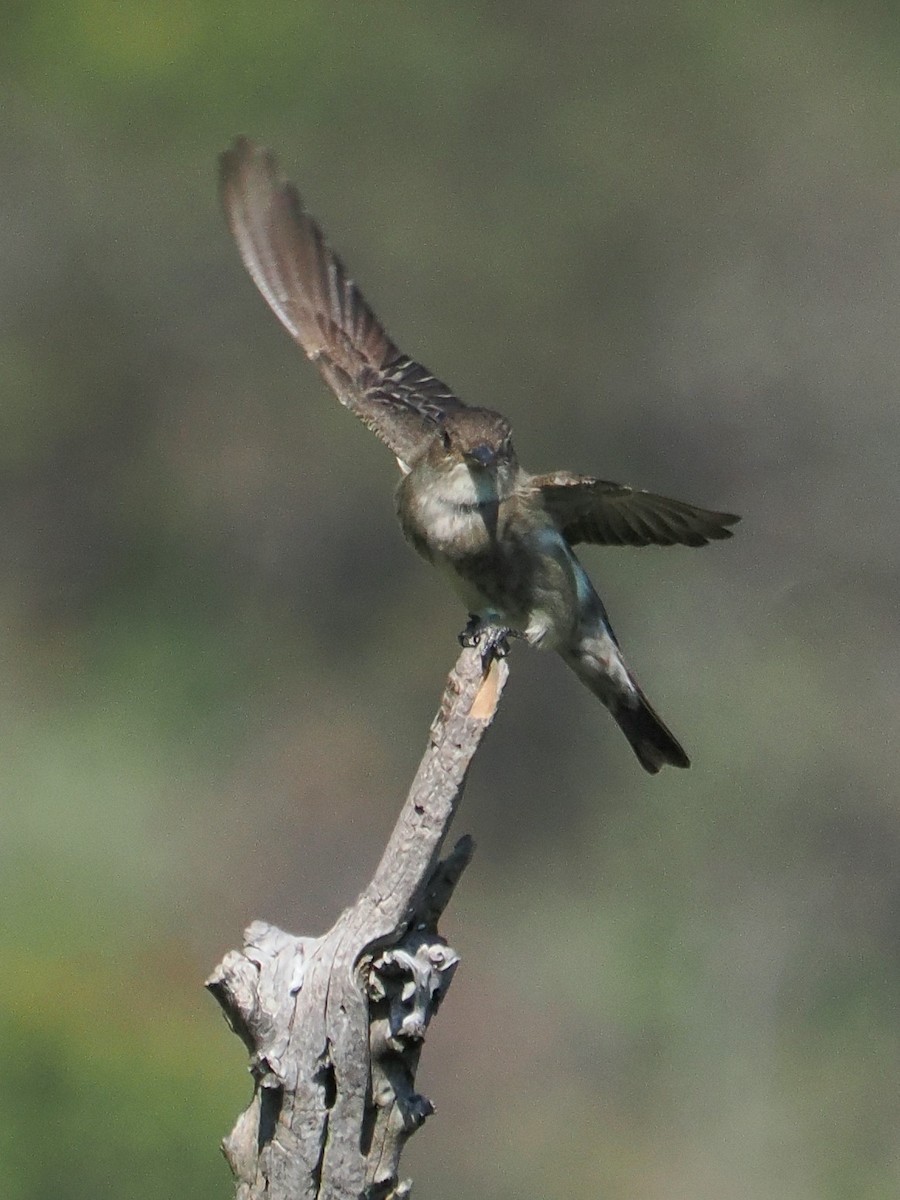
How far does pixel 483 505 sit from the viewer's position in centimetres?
607

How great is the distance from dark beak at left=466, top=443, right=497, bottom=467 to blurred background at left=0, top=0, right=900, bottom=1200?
2.65 m

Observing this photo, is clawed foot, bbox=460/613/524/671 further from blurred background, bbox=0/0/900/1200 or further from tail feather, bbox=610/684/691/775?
blurred background, bbox=0/0/900/1200

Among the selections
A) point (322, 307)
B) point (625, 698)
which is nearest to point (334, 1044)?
point (625, 698)

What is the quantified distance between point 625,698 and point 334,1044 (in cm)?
248

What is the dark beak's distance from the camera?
5.92 meters

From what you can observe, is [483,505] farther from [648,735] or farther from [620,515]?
[648,735]

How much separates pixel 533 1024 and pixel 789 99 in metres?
7.92

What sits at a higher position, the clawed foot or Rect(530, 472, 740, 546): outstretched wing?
Rect(530, 472, 740, 546): outstretched wing

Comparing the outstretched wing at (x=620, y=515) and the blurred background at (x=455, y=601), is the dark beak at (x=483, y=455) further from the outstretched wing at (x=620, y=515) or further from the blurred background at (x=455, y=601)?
the blurred background at (x=455, y=601)

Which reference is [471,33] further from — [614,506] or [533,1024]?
[614,506]

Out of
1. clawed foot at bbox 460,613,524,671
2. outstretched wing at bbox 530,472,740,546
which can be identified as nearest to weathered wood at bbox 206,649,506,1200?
clawed foot at bbox 460,613,524,671

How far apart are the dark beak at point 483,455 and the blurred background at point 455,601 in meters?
2.65

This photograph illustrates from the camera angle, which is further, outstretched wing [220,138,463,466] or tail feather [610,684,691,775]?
outstretched wing [220,138,463,466]

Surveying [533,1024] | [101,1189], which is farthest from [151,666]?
[101,1189]
